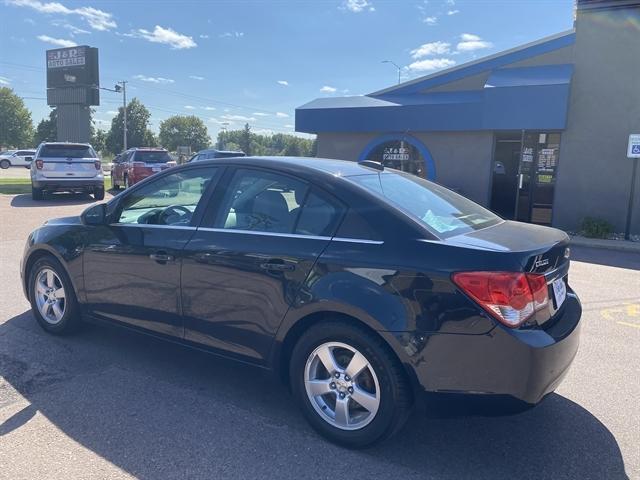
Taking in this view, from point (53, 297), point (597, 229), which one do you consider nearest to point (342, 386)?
point (53, 297)

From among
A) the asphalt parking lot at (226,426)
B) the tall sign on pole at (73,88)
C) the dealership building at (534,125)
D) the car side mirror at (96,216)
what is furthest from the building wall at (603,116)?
the tall sign on pole at (73,88)

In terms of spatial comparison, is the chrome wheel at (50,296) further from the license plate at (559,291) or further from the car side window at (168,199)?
the license plate at (559,291)

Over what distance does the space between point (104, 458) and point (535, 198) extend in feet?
43.2

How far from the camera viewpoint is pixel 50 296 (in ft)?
15.0

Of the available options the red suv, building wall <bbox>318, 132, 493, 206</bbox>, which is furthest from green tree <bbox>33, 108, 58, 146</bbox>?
building wall <bbox>318, 132, 493, 206</bbox>

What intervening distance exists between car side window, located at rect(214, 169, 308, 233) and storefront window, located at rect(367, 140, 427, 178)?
12329 mm

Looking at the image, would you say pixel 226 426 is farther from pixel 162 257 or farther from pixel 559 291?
pixel 559 291

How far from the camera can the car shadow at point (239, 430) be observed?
2.81 metres

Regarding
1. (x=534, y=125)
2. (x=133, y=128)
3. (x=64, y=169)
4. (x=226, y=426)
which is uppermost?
(x=133, y=128)

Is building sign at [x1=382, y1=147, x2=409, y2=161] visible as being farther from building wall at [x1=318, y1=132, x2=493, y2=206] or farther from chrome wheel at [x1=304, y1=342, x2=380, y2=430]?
chrome wheel at [x1=304, y1=342, x2=380, y2=430]

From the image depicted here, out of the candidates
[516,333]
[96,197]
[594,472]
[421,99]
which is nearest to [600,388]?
[594,472]

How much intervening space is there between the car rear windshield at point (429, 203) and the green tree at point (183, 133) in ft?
332

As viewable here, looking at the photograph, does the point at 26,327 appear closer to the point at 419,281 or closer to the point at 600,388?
the point at 419,281

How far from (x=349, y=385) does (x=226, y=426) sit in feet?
2.77
